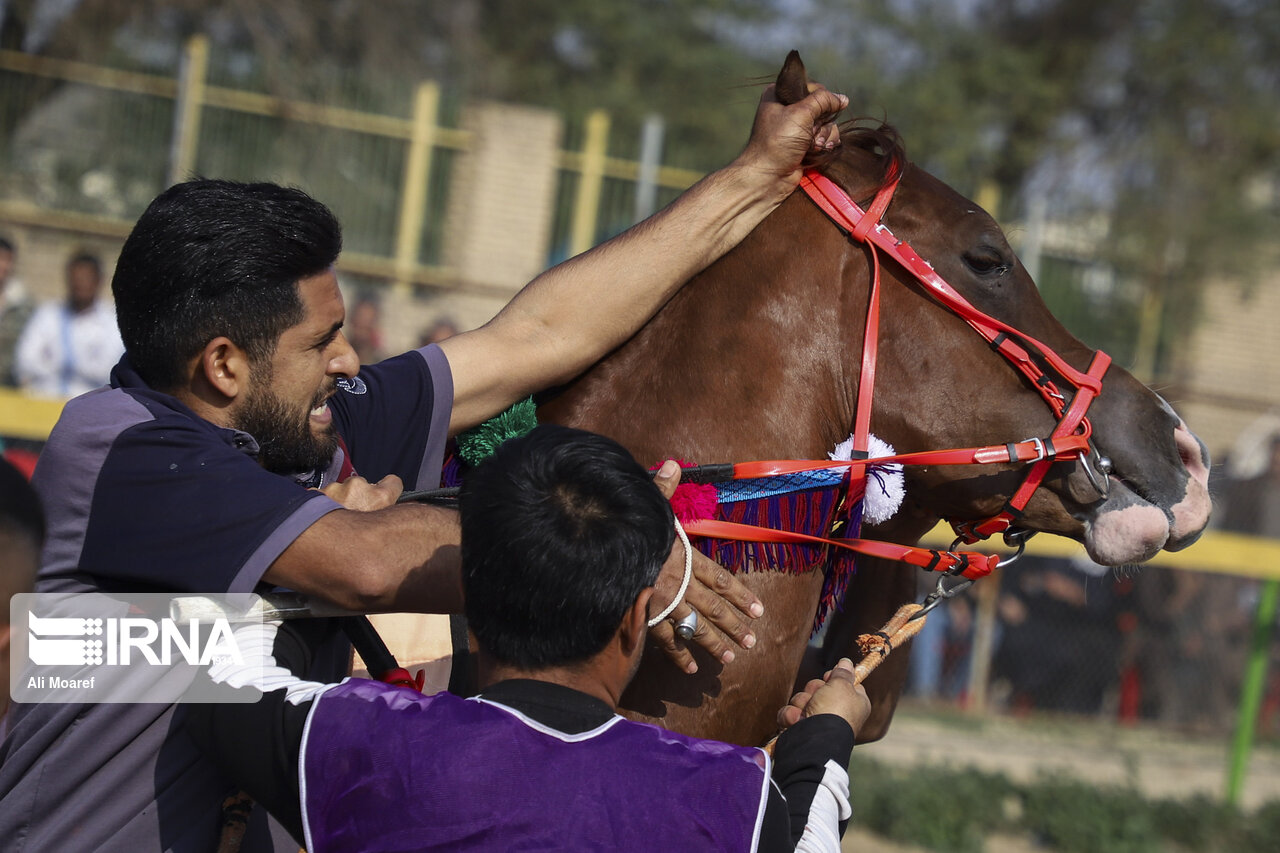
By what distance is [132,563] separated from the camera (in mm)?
1940

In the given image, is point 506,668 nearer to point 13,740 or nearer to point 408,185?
point 13,740

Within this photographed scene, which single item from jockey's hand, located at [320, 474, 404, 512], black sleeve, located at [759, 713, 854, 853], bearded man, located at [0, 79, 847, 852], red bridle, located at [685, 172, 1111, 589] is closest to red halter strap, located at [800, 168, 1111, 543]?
red bridle, located at [685, 172, 1111, 589]

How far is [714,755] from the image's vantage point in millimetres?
1730

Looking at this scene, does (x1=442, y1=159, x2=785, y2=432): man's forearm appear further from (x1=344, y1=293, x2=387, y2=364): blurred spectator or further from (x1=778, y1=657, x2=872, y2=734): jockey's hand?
(x1=344, y1=293, x2=387, y2=364): blurred spectator

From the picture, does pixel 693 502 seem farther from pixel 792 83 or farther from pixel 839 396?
pixel 792 83

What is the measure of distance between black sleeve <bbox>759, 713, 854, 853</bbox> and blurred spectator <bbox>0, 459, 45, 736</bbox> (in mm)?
1053

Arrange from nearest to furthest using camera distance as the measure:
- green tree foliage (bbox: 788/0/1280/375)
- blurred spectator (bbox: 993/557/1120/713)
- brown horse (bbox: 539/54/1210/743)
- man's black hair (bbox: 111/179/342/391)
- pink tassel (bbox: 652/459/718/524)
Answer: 1. man's black hair (bbox: 111/179/342/391)
2. pink tassel (bbox: 652/459/718/524)
3. brown horse (bbox: 539/54/1210/743)
4. blurred spectator (bbox: 993/557/1120/713)
5. green tree foliage (bbox: 788/0/1280/375)

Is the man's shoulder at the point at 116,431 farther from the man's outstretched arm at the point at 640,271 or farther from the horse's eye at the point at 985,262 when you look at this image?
the horse's eye at the point at 985,262

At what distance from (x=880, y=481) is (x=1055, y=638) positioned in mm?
7030

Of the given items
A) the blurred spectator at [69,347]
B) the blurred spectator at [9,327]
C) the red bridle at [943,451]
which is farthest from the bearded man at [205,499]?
the blurred spectator at [9,327]

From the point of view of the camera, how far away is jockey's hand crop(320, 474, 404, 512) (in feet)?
7.14

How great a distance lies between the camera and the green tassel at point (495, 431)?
254cm

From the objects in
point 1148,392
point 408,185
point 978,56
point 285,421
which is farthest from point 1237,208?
point 285,421

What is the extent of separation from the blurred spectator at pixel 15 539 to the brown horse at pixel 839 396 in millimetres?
1104
